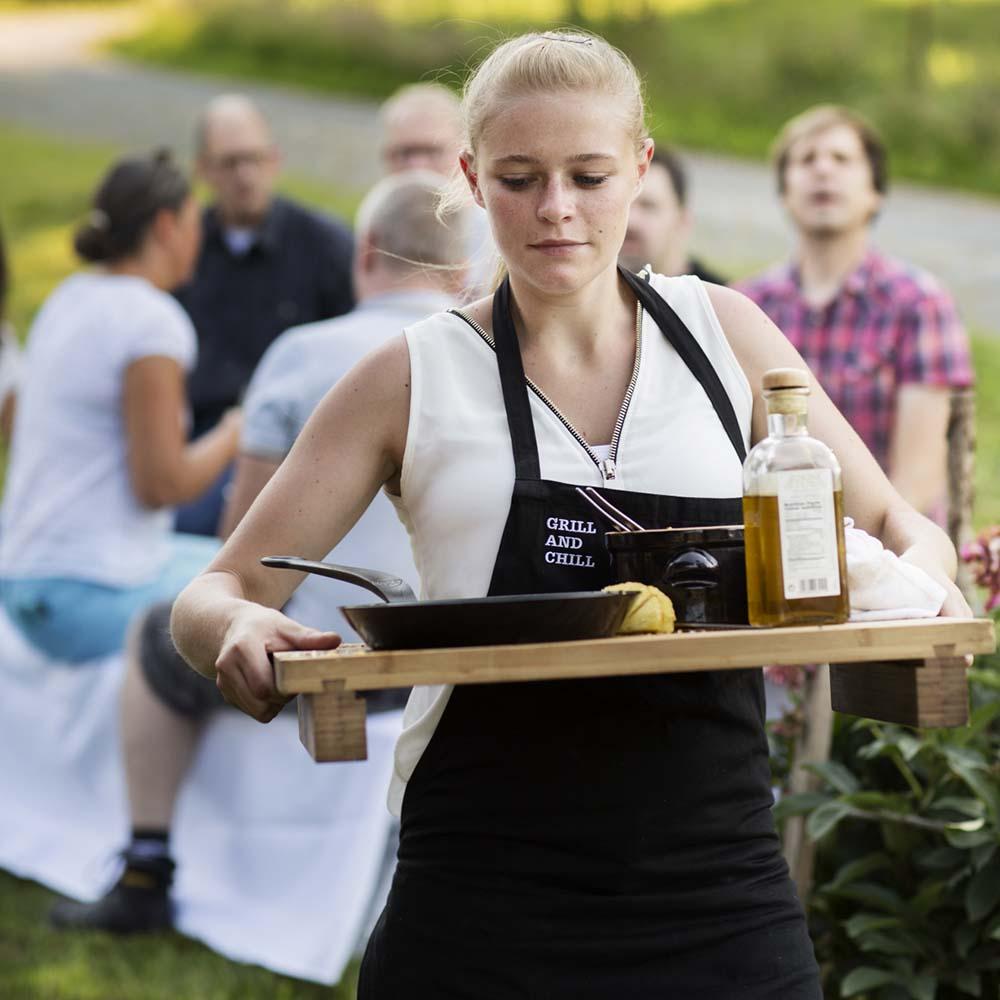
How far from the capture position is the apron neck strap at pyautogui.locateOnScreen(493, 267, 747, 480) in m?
1.83

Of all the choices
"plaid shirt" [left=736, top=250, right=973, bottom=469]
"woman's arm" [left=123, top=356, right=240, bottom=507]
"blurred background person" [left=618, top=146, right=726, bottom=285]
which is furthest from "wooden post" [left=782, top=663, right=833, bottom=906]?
"woman's arm" [left=123, top=356, right=240, bottom=507]

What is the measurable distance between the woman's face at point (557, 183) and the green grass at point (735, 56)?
10395 millimetres

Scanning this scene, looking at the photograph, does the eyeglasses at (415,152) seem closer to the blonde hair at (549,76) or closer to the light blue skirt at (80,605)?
the light blue skirt at (80,605)

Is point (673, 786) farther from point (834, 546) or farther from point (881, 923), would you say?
point (881, 923)

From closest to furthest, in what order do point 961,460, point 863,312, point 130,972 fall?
point 961,460 < point 130,972 < point 863,312

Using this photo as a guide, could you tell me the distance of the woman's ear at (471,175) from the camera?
1926 millimetres

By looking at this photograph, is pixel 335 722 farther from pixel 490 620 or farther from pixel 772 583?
pixel 772 583

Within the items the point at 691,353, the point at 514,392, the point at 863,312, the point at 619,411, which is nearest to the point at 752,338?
the point at 691,353

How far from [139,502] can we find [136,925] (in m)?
1.14

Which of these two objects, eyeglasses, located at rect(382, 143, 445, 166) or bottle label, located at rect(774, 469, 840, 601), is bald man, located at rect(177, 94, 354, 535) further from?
bottle label, located at rect(774, 469, 840, 601)

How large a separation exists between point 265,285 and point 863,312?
244 cm

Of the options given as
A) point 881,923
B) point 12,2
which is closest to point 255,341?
point 881,923

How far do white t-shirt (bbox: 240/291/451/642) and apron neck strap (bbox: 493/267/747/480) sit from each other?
5.16 ft

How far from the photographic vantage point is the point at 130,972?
3.99 m
